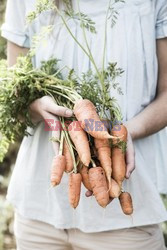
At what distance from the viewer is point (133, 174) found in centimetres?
177

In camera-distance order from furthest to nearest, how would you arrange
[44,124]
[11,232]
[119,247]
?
[11,232]
[44,124]
[119,247]

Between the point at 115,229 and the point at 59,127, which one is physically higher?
the point at 59,127

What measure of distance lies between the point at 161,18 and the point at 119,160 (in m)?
0.59

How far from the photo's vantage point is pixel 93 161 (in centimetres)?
165

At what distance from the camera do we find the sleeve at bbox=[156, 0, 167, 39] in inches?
70.8

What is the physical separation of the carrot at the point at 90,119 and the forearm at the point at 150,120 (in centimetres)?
19

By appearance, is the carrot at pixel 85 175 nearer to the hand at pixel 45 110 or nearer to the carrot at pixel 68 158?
the carrot at pixel 68 158

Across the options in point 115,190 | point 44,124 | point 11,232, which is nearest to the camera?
point 115,190

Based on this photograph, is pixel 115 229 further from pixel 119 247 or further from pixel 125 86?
pixel 125 86

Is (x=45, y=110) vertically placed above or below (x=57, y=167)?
above

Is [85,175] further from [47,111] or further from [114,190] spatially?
[47,111]

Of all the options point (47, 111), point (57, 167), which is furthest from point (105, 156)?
point (47, 111)

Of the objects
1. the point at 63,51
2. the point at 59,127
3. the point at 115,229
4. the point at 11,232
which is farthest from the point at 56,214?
the point at 11,232

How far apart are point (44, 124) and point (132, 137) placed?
0.36 meters
